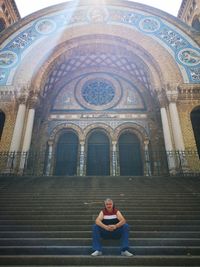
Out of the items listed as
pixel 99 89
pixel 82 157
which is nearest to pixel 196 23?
pixel 99 89

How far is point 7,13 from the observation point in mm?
19297

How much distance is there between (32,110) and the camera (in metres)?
12.3

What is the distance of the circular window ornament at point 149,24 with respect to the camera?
47.8 ft

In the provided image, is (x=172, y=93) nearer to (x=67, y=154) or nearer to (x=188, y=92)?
(x=188, y=92)

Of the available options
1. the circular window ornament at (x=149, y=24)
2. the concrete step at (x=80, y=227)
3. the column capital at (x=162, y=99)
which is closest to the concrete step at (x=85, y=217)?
the concrete step at (x=80, y=227)

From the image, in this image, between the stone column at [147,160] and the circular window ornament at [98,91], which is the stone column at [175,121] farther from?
the circular window ornament at [98,91]

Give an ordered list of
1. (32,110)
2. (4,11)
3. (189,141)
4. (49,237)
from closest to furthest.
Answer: (49,237) → (189,141) → (32,110) → (4,11)

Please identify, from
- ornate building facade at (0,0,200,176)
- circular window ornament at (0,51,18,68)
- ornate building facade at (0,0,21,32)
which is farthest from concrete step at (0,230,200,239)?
ornate building facade at (0,0,21,32)

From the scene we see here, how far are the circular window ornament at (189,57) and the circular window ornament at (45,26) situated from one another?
8.65 metres

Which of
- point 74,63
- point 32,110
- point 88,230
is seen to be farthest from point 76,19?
point 88,230

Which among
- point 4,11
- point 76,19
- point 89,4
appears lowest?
point 76,19

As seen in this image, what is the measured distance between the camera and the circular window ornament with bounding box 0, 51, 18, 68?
13.4 m

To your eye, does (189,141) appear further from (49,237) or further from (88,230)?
(49,237)

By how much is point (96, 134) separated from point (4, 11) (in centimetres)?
1416
